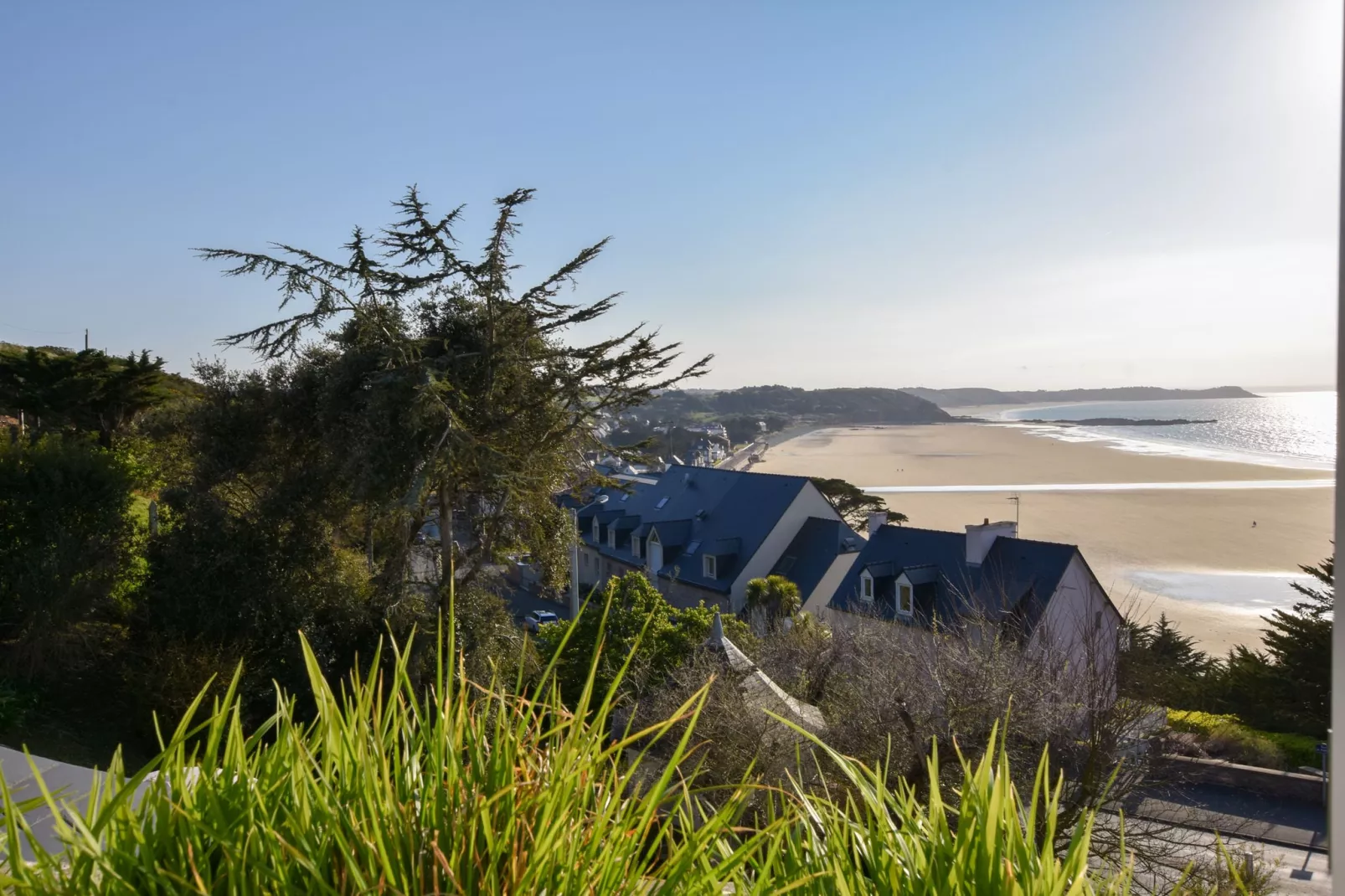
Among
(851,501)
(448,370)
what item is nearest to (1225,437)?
(851,501)

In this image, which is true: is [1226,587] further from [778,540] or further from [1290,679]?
[778,540]

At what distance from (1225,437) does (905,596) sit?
37947mm

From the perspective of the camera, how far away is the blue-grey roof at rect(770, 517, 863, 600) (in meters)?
14.2

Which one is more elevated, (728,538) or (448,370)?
(448,370)

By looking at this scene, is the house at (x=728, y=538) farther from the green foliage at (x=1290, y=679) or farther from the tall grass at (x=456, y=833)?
the tall grass at (x=456, y=833)

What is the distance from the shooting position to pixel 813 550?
1476 cm

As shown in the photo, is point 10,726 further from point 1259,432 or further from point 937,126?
point 1259,432

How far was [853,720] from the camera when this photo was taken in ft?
16.8

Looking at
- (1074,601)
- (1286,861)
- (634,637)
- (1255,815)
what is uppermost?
(634,637)

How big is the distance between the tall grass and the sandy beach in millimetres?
9348

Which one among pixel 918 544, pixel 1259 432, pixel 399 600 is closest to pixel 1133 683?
pixel 918 544

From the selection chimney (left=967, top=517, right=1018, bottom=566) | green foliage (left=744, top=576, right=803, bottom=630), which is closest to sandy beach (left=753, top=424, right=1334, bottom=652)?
chimney (left=967, top=517, right=1018, bottom=566)

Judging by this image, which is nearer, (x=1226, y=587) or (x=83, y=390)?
(x=83, y=390)

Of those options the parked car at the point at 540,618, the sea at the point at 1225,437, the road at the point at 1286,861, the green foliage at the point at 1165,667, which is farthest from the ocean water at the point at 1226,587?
the parked car at the point at 540,618
